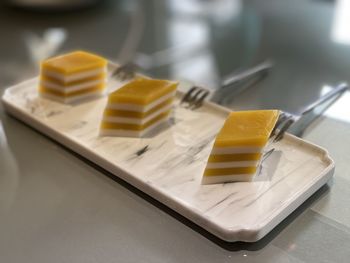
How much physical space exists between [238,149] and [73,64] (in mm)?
329

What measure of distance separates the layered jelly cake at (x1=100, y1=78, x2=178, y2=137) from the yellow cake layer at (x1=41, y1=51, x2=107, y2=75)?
0.11m

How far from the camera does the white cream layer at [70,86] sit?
0.76 meters

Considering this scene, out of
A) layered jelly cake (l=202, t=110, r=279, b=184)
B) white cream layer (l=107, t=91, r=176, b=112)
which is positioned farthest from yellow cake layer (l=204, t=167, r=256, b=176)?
white cream layer (l=107, t=91, r=176, b=112)

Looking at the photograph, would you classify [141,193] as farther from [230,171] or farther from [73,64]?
[73,64]

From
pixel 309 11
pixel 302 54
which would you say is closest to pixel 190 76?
pixel 302 54

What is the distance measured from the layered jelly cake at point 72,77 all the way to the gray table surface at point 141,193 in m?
0.08

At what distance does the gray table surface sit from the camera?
0.52 metres

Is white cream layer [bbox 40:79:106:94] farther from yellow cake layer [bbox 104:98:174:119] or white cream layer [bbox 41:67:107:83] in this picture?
yellow cake layer [bbox 104:98:174:119]

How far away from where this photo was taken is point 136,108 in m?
0.66

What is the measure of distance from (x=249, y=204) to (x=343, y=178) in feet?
0.51

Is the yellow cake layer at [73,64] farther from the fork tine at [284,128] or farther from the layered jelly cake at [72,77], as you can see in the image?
the fork tine at [284,128]

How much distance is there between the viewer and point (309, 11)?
1.21m

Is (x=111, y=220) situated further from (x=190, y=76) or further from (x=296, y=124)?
(x=190, y=76)

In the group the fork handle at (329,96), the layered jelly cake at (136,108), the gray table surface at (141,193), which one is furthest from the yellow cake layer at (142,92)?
the fork handle at (329,96)
